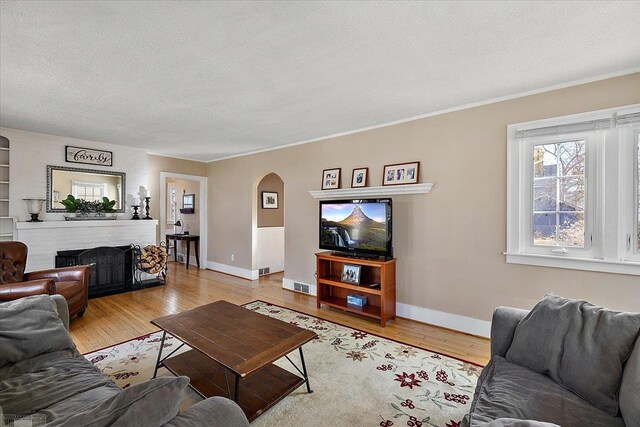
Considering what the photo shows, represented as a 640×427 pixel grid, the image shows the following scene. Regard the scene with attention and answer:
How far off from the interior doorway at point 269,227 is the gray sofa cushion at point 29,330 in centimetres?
376

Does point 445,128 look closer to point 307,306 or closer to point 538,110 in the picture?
point 538,110

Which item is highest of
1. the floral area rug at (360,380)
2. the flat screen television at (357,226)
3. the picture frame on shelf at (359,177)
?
the picture frame on shelf at (359,177)

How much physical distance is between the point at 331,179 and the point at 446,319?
2236 mm

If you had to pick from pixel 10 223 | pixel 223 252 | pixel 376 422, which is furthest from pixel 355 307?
pixel 10 223

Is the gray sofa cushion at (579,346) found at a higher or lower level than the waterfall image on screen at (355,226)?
lower

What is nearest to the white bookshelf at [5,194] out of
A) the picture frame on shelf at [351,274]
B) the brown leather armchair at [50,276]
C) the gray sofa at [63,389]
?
the brown leather armchair at [50,276]

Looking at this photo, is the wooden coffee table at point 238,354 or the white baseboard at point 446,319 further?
the white baseboard at point 446,319

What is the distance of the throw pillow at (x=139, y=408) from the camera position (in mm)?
800

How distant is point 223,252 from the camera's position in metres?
6.07

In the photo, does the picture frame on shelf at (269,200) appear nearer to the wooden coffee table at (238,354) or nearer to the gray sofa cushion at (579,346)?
the wooden coffee table at (238,354)

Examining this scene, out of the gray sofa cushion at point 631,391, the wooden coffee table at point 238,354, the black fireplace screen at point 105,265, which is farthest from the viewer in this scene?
the black fireplace screen at point 105,265

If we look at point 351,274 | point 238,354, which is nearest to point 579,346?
point 238,354

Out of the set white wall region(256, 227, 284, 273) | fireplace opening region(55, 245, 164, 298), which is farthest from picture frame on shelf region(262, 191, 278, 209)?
fireplace opening region(55, 245, 164, 298)

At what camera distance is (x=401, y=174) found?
3.53 meters
